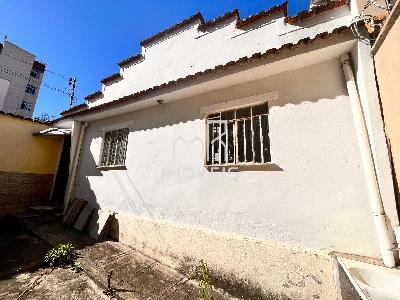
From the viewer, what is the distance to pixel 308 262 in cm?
358

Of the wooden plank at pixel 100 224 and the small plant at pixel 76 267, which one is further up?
the wooden plank at pixel 100 224

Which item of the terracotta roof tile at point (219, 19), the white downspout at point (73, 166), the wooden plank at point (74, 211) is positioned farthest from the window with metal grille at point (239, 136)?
the white downspout at point (73, 166)

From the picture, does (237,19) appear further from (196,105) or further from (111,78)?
(111,78)

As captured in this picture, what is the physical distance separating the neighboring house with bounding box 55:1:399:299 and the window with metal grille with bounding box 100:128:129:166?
109mm

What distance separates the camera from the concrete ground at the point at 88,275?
398 cm

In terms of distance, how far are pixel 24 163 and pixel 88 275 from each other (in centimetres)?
703

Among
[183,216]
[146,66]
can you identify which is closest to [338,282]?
[183,216]

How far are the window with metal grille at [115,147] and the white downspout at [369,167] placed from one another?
608 centimetres

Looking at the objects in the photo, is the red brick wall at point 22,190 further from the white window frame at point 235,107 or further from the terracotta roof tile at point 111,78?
the white window frame at point 235,107

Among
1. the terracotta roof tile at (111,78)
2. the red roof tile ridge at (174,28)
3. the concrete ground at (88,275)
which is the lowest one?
A: the concrete ground at (88,275)

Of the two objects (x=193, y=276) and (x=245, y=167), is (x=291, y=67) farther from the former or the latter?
(x=193, y=276)

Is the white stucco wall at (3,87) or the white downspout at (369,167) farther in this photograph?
the white stucco wall at (3,87)

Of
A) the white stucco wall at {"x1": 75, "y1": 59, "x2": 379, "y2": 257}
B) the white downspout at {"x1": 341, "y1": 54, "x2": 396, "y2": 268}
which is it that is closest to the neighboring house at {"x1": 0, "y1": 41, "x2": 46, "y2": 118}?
the white stucco wall at {"x1": 75, "y1": 59, "x2": 379, "y2": 257}

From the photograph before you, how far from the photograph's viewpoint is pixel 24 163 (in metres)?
9.12
